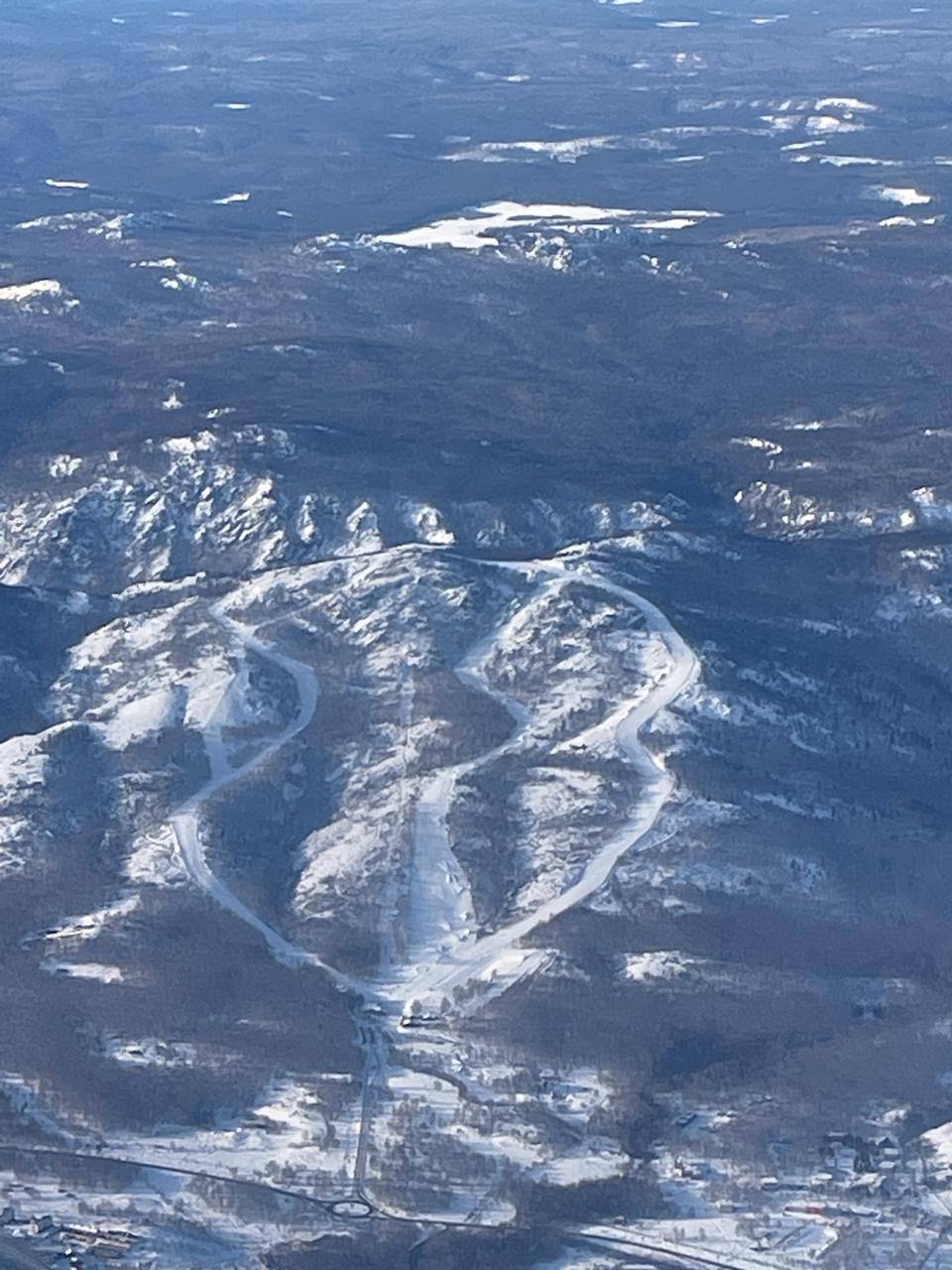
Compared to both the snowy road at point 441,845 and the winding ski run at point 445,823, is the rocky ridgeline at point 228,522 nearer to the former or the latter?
the winding ski run at point 445,823

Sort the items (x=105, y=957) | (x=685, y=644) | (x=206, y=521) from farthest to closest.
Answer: (x=206, y=521)
(x=685, y=644)
(x=105, y=957)

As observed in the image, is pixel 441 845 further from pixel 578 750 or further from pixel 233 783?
pixel 233 783

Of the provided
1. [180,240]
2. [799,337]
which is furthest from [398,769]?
[180,240]

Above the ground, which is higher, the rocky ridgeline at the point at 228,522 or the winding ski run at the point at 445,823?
the winding ski run at the point at 445,823

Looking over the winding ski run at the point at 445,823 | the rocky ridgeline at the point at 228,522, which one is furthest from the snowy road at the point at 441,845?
the rocky ridgeline at the point at 228,522

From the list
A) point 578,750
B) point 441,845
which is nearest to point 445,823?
point 441,845

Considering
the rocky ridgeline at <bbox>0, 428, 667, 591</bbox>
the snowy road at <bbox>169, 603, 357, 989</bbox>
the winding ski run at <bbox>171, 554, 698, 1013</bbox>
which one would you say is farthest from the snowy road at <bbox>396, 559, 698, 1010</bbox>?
the rocky ridgeline at <bbox>0, 428, 667, 591</bbox>

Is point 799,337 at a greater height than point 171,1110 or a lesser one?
lesser

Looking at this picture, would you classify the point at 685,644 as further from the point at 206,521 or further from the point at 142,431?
the point at 142,431
